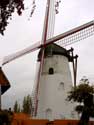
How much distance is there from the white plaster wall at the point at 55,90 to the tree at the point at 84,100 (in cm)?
829

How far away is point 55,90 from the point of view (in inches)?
1644

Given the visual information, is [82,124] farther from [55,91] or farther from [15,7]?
[15,7]

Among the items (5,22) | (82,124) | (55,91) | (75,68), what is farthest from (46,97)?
(5,22)

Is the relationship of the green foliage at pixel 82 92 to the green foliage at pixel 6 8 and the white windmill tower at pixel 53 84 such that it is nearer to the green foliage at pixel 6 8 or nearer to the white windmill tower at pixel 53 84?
the white windmill tower at pixel 53 84

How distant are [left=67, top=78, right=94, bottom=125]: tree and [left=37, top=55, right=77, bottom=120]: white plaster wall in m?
8.29

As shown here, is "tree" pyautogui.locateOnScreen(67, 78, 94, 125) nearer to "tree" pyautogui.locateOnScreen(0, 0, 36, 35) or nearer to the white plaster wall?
the white plaster wall

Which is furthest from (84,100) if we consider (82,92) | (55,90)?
(55,90)

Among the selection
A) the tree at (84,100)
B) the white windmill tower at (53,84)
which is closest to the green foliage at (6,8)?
the tree at (84,100)

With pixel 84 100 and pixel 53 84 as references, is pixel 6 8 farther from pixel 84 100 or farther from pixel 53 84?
pixel 53 84

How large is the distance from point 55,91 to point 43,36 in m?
6.73

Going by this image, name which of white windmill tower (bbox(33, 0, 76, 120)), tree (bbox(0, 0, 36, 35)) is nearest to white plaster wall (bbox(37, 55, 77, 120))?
white windmill tower (bbox(33, 0, 76, 120))

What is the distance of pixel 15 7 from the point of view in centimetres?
787

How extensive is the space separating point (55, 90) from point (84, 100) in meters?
11.9

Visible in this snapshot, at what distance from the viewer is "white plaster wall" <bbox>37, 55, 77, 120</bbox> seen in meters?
41.3
